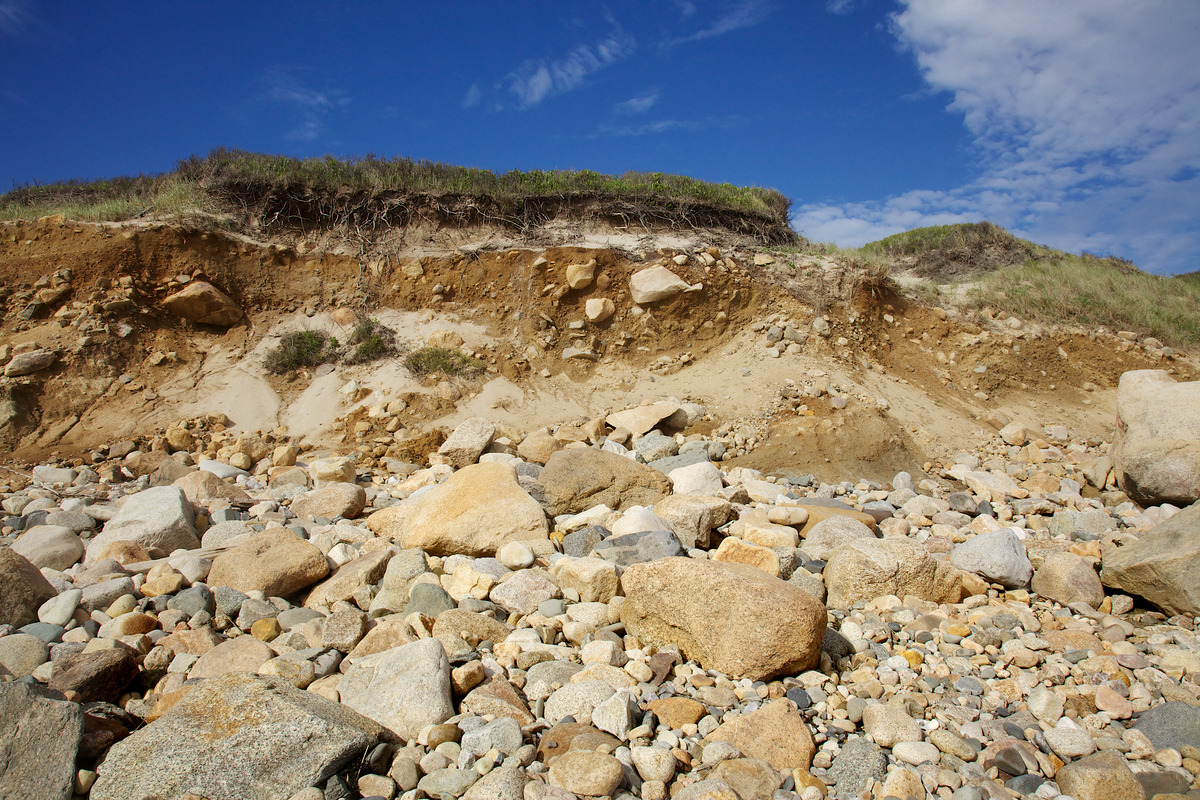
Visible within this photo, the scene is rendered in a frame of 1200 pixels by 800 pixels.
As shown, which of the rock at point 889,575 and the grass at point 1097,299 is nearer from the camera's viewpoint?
the rock at point 889,575

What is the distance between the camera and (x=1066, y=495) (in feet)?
23.5

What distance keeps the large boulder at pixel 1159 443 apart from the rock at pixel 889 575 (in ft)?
12.8

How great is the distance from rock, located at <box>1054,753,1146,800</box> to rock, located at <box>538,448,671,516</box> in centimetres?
408

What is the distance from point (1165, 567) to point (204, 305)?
43.1ft

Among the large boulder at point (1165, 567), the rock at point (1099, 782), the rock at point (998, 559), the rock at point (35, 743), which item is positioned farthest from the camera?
the rock at point (998, 559)

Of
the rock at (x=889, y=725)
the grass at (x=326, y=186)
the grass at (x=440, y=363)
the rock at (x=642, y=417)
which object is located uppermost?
the grass at (x=326, y=186)

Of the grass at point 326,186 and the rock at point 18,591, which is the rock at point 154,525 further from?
the grass at point 326,186

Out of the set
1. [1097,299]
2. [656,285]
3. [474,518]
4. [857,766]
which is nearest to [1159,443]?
[857,766]

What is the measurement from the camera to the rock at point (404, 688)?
285 cm

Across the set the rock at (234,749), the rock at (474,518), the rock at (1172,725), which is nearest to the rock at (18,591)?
the rock at (234,749)

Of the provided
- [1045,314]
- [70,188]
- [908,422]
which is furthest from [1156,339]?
[70,188]

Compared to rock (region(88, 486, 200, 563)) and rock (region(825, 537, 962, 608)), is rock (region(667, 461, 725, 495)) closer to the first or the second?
rock (region(825, 537, 962, 608))

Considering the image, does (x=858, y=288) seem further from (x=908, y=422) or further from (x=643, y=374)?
(x=643, y=374)

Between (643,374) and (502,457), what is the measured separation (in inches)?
152
